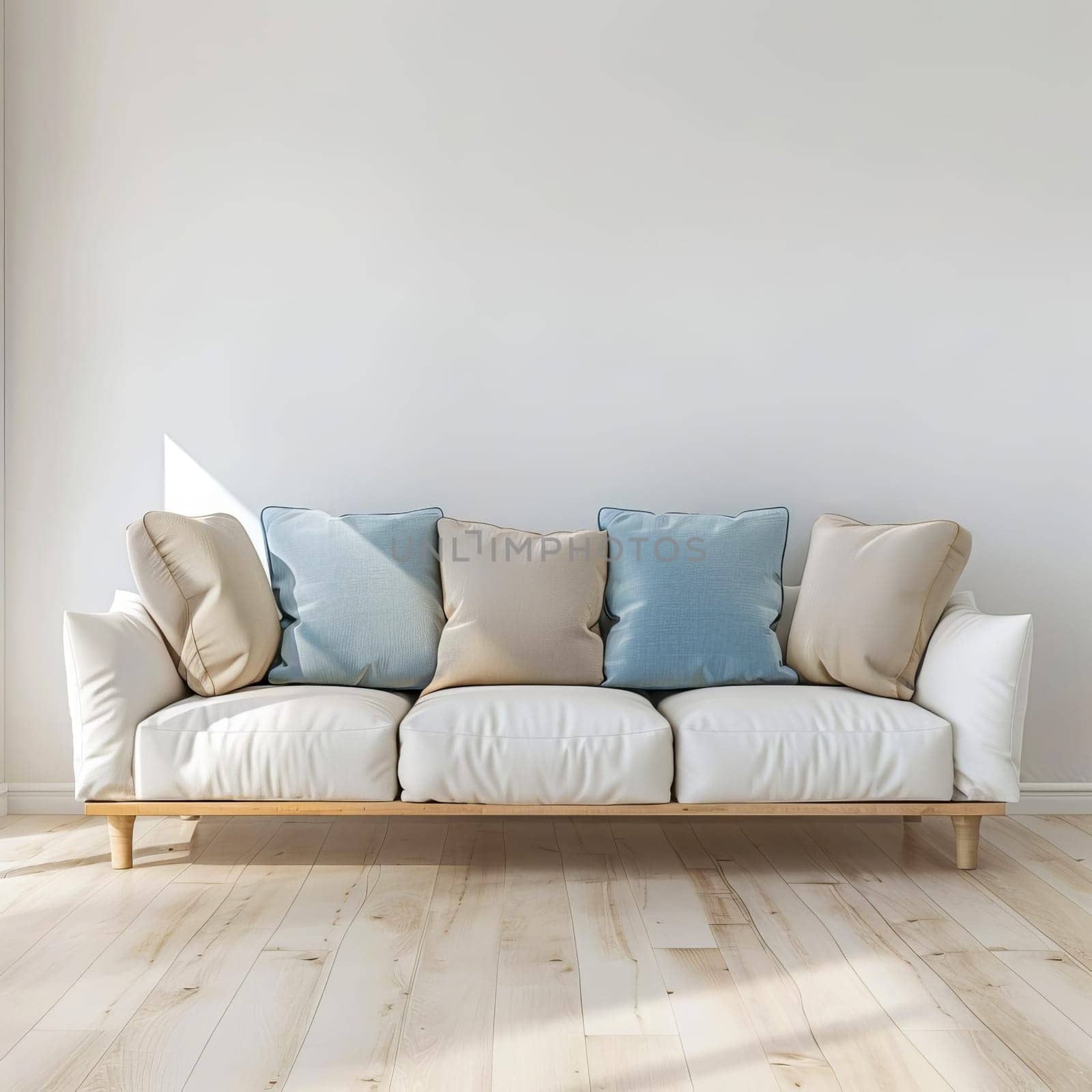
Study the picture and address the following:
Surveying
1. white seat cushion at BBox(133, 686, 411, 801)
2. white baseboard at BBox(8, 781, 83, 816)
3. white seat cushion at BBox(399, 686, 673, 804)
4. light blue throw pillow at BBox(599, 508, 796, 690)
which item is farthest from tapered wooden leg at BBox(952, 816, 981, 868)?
white baseboard at BBox(8, 781, 83, 816)

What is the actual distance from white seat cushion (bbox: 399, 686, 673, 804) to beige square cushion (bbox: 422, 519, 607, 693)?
357mm

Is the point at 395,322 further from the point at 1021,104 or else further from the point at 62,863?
the point at 1021,104

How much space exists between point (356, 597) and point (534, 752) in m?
0.81

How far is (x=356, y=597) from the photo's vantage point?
2936 millimetres

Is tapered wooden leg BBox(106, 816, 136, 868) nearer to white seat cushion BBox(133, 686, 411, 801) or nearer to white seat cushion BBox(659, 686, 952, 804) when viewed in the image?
white seat cushion BBox(133, 686, 411, 801)

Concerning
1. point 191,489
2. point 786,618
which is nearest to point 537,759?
point 786,618

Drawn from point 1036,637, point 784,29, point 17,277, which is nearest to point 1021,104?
point 784,29

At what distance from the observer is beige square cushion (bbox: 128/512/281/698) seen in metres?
2.66

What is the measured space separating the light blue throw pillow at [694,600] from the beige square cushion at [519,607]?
0.28 ft

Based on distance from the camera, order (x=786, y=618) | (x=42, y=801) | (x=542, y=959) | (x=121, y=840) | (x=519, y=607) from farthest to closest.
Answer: (x=42, y=801) → (x=786, y=618) → (x=519, y=607) → (x=121, y=840) → (x=542, y=959)

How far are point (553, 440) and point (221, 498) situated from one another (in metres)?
1.17

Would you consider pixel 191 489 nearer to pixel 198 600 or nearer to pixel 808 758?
pixel 198 600

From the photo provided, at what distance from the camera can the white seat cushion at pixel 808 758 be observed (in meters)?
2.49

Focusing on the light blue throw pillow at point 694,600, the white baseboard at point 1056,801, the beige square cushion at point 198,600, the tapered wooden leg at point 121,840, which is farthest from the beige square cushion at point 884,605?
the tapered wooden leg at point 121,840
